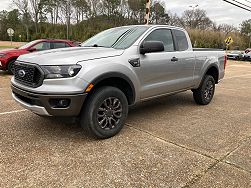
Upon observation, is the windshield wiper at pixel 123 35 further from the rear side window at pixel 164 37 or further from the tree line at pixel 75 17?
the tree line at pixel 75 17

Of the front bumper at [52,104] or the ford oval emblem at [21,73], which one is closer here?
the front bumper at [52,104]

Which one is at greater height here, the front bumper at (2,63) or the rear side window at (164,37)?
the rear side window at (164,37)

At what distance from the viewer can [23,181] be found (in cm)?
263

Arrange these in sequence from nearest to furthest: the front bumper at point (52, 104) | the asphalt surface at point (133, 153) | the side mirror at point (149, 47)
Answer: the asphalt surface at point (133, 153) → the front bumper at point (52, 104) → the side mirror at point (149, 47)

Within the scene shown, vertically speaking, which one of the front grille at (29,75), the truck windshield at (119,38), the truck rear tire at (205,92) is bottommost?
the truck rear tire at (205,92)

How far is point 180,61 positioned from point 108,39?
1486 mm

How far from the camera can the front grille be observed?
3.30 meters

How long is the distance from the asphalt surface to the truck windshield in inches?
56.2

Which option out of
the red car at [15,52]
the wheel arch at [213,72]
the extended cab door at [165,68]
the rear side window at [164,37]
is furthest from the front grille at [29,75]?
the red car at [15,52]

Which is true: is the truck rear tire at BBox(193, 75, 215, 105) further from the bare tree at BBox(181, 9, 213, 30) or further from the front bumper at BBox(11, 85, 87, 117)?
the bare tree at BBox(181, 9, 213, 30)

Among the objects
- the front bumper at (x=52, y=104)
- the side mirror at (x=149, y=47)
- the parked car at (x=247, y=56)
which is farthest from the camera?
the parked car at (x=247, y=56)

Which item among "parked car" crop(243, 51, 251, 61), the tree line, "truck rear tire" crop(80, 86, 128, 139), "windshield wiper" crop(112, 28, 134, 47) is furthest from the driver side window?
the tree line

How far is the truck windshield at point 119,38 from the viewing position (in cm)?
416

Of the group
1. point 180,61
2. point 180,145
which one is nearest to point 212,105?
point 180,61
